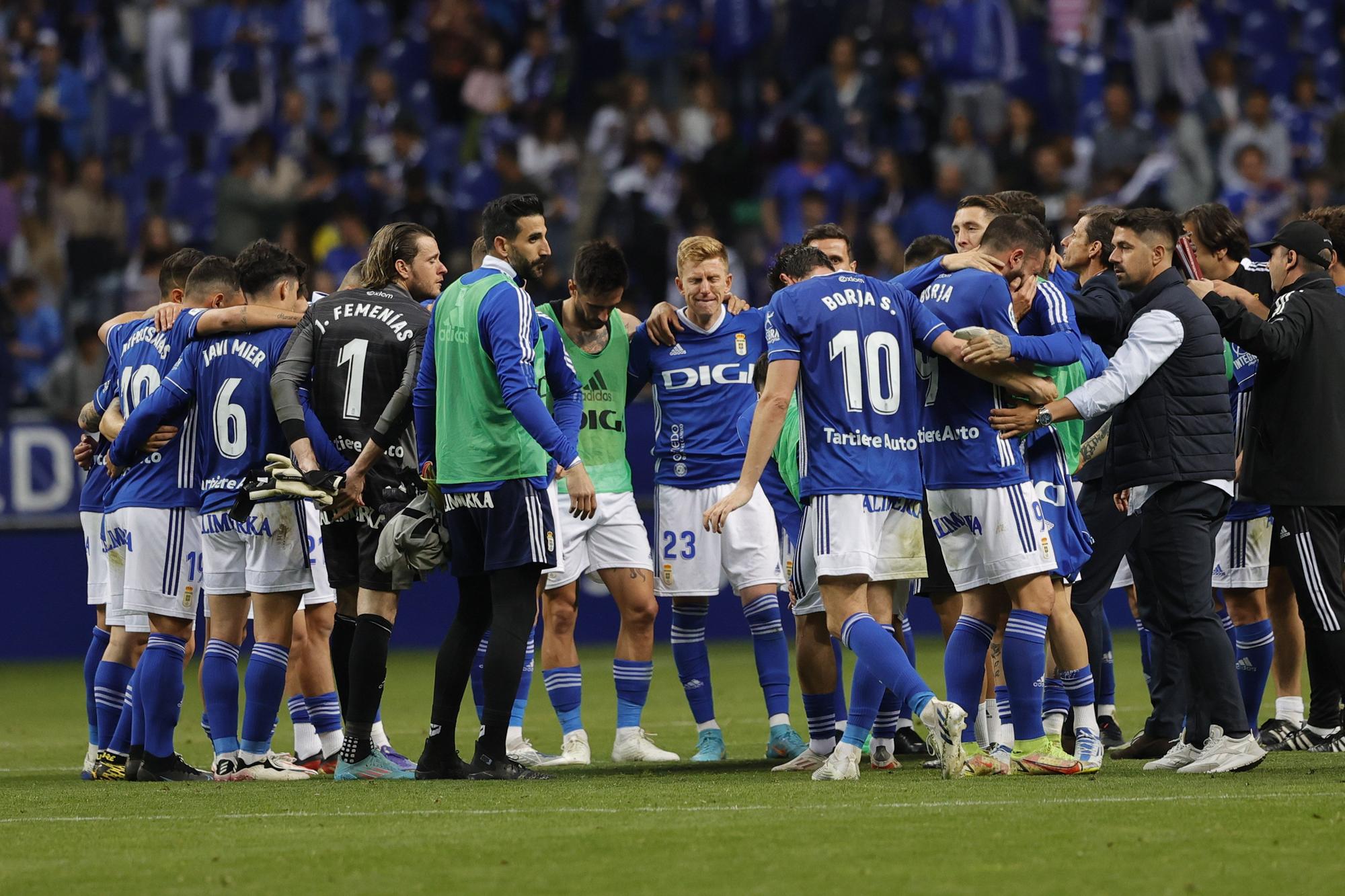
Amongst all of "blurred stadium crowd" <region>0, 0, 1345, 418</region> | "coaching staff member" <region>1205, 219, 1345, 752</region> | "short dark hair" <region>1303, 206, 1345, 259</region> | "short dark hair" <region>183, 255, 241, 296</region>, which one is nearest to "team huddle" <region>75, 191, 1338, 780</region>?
"short dark hair" <region>183, 255, 241, 296</region>

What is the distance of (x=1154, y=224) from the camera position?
7680 millimetres

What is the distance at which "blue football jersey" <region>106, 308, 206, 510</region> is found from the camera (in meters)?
8.47

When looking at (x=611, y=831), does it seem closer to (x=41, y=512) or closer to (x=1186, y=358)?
(x=1186, y=358)

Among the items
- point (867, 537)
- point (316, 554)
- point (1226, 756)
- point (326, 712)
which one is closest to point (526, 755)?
point (326, 712)

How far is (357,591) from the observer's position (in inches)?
336

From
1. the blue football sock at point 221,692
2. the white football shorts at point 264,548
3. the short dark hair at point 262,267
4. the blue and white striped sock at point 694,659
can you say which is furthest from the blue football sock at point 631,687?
the short dark hair at point 262,267

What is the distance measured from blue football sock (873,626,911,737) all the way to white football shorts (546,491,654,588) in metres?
1.76

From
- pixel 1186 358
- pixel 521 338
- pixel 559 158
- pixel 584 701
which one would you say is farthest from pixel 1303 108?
pixel 521 338

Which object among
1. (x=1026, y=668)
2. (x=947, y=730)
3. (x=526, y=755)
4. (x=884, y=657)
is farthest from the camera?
(x=526, y=755)

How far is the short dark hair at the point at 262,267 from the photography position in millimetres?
8531

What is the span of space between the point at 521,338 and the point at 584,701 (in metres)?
4.99

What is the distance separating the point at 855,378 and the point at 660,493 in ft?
8.28

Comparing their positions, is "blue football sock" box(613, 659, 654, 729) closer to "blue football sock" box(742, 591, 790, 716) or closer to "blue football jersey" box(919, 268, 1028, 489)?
"blue football sock" box(742, 591, 790, 716)

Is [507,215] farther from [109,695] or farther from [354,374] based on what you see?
[109,695]
